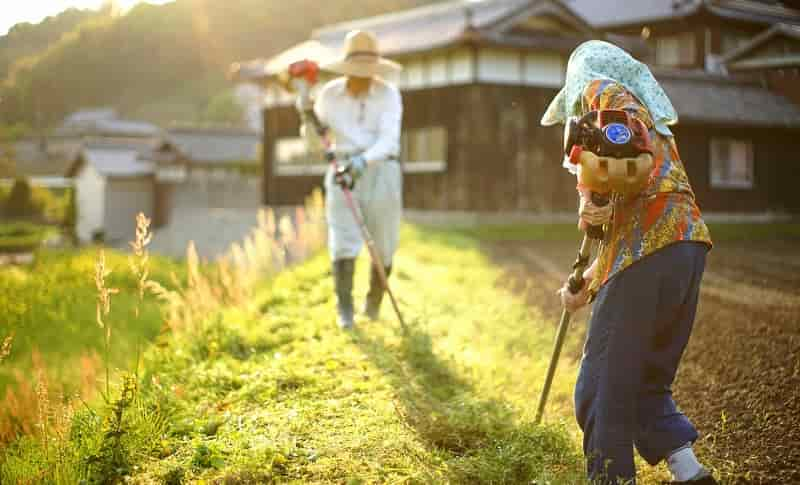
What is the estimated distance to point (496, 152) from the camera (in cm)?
1934

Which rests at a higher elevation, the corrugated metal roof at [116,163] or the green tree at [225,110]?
the green tree at [225,110]

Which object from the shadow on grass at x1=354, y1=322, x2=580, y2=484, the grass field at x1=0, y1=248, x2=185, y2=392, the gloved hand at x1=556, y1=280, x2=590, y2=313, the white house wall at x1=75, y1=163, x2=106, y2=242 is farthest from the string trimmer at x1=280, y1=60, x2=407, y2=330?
the white house wall at x1=75, y1=163, x2=106, y2=242

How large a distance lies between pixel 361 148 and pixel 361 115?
0.84 ft

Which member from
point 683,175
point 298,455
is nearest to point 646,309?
point 683,175

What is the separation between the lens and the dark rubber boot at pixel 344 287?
568 centimetres

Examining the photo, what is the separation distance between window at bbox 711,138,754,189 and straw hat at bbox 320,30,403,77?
16644mm

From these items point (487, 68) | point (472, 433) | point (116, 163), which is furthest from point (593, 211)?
point (116, 163)

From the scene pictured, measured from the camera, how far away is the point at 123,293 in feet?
32.4

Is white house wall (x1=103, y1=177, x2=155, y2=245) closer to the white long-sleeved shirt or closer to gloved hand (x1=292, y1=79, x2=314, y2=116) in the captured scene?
gloved hand (x1=292, y1=79, x2=314, y2=116)

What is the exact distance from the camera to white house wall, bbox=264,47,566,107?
18859 millimetres

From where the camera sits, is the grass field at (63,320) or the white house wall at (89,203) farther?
the white house wall at (89,203)

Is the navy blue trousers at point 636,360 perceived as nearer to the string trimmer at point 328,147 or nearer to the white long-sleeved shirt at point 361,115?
the string trimmer at point 328,147

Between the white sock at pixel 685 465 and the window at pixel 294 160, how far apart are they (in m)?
20.4

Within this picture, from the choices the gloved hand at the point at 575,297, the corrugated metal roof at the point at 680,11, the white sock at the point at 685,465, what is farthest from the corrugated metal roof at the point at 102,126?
the white sock at the point at 685,465
